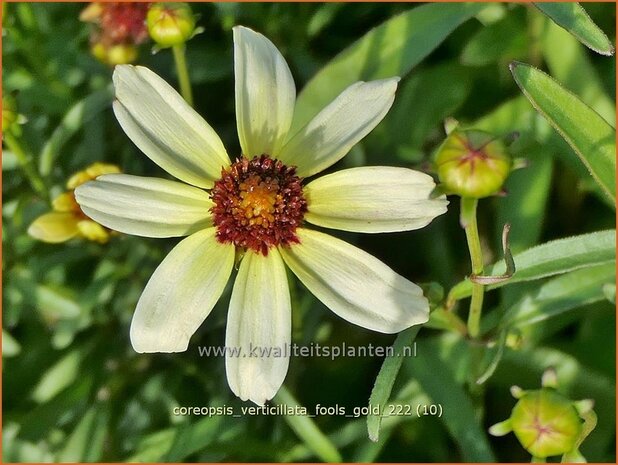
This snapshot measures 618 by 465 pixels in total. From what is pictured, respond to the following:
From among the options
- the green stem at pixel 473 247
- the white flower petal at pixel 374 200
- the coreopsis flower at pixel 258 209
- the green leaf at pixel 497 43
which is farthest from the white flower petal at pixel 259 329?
the green leaf at pixel 497 43

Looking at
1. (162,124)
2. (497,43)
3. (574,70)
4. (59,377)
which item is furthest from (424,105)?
(59,377)

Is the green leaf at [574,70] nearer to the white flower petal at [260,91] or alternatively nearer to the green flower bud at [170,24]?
the white flower petal at [260,91]

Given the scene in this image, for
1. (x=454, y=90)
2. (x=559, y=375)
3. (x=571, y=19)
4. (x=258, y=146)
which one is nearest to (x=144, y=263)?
(x=258, y=146)

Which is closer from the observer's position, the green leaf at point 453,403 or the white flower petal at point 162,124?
the white flower petal at point 162,124

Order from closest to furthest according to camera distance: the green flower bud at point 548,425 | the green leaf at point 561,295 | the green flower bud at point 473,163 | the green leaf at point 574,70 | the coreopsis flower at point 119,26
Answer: the green flower bud at point 473,163 < the green flower bud at point 548,425 < the green leaf at point 561,295 < the green leaf at point 574,70 < the coreopsis flower at point 119,26

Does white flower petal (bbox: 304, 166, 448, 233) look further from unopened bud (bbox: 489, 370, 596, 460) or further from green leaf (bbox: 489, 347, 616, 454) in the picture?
green leaf (bbox: 489, 347, 616, 454)

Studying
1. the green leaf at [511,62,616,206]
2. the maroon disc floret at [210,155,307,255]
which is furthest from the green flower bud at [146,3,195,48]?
the green leaf at [511,62,616,206]
